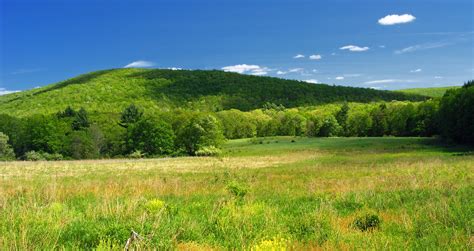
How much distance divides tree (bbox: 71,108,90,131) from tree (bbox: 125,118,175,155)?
20.7 m

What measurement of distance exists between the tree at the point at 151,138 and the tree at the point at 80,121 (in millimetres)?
20744

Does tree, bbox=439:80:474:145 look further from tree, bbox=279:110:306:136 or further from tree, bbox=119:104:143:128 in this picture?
tree, bbox=119:104:143:128

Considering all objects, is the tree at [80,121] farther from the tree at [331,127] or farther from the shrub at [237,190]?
the shrub at [237,190]

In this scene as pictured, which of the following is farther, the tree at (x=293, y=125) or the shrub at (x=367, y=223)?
the tree at (x=293, y=125)

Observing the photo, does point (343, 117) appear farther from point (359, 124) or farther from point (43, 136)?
point (43, 136)

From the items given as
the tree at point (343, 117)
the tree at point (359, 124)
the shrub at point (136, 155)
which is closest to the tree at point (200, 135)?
the shrub at point (136, 155)

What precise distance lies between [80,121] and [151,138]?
28572mm

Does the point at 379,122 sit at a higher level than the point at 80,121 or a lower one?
lower

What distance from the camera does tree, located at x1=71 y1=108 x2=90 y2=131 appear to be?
101m

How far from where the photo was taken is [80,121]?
10225 centimetres

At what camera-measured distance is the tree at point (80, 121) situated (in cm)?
10144

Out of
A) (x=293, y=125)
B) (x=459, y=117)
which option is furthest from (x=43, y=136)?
(x=293, y=125)

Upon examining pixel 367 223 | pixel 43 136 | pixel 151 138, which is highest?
pixel 367 223

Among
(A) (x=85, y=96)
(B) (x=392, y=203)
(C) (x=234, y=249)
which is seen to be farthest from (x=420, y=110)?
(A) (x=85, y=96)
